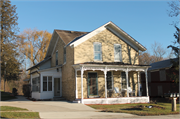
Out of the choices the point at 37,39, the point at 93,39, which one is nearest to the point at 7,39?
the point at 37,39

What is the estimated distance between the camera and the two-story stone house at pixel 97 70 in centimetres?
1742

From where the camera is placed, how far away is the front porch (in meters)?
16.6

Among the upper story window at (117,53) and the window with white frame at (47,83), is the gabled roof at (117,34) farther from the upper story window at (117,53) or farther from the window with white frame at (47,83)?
the window with white frame at (47,83)

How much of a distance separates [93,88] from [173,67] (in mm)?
9089

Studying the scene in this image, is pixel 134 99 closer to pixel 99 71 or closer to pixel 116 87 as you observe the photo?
pixel 116 87

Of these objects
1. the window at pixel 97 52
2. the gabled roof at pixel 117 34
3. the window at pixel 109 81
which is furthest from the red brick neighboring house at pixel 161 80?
the window at pixel 97 52

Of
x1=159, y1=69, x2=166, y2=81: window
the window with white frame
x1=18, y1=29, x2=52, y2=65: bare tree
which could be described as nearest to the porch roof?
x1=159, y1=69, x2=166, y2=81: window

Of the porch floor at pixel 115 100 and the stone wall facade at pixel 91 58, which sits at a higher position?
the stone wall facade at pixel 91 58

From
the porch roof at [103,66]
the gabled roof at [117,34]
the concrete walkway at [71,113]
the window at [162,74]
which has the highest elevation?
the gabled roof at [117,34]

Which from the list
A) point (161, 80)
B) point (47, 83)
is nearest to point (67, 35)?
point (47, 83)

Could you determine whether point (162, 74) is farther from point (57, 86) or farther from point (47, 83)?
point (47, 83)

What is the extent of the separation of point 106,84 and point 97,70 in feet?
5.54

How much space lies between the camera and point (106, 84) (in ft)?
57.7

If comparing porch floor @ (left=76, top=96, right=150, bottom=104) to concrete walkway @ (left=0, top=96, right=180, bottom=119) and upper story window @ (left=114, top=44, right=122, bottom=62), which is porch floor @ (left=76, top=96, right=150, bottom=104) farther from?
upper story window @ (left=114, top=44, right=122, bottom=62)
